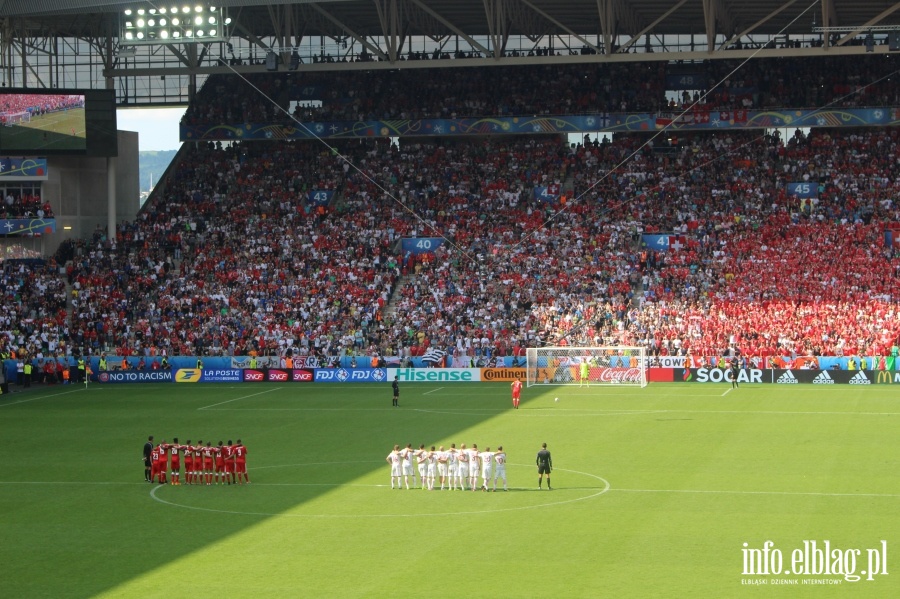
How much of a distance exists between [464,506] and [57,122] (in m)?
43.1

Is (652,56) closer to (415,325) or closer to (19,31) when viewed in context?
(415,325)

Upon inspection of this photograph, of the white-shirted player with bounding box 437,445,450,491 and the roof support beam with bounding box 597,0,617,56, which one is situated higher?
the roof support beam with bounding box 597,0,617,56

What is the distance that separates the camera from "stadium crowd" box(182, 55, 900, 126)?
2549 inches

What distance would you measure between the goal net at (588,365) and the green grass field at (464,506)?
7182 millimetres

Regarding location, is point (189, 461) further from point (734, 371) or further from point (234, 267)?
point (234, 267)

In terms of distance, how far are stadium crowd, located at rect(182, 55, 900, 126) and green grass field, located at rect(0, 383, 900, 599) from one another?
82.5ft

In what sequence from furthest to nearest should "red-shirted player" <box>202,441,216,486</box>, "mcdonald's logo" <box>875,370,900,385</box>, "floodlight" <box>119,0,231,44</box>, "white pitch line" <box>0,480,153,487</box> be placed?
"mcdonald's logo" <box>875,370,900,385</box>
"floodlight" <box>119,0,231,44</box>
"white pitch line" <box>0,480,153,487</box>
"red-shirted player" <box>202,441,216,486</box>

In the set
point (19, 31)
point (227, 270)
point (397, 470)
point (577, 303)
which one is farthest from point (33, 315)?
point (397, 470)

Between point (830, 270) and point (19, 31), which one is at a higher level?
point (19, 31)

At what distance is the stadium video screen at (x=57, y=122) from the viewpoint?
200 feet

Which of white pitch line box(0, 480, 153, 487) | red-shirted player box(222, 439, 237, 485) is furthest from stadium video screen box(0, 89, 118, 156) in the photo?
red-shirted player box(222, 439, 237, 485)

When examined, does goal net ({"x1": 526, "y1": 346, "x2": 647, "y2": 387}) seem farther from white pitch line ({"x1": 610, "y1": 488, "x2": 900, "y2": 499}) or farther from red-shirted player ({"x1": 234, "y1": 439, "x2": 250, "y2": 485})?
red-shirted player ({"x1": 234, "y1": 439, "x2": 250, "y2": 485})

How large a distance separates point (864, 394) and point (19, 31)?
43968 mm

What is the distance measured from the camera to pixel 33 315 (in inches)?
2318
